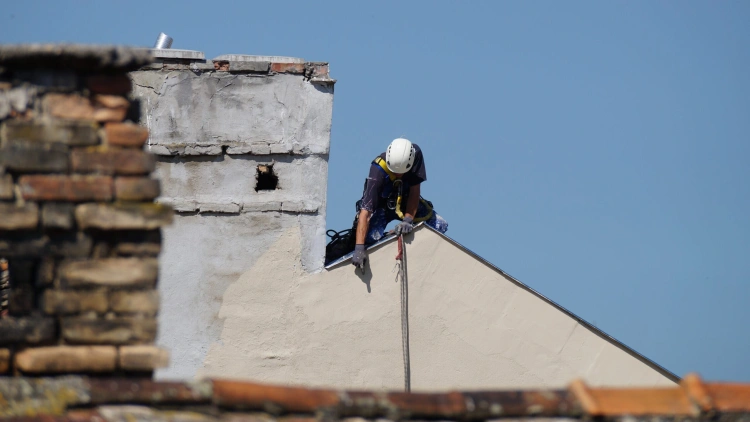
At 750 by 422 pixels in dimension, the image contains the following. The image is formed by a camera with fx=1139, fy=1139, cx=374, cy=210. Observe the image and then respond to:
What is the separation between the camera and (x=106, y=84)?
196 inches

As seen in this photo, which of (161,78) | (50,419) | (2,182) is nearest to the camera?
(50,419)

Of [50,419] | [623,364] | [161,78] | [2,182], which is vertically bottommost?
[623,364]

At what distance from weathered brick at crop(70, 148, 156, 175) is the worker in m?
6.53

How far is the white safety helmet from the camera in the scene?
455 inches

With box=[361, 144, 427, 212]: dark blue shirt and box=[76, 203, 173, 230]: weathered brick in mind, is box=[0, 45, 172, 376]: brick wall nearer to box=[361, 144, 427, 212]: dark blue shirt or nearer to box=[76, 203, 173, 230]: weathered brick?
box=[76, 203, 173, 230]: weathered brick

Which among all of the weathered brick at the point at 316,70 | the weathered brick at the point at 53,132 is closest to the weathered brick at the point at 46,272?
the weathered brick at the point at 53,132

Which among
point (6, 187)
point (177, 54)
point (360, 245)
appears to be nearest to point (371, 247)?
point (360, 245)

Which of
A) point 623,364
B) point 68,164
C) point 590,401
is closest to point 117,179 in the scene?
point 68,164

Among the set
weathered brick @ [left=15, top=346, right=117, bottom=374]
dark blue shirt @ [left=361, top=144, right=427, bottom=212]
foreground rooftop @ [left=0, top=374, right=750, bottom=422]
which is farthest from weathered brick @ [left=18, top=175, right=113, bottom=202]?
dark blue shirt @ [left=361, top=144, right=427, bottom=212]

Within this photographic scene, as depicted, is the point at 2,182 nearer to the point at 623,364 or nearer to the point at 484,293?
the point at 484,293

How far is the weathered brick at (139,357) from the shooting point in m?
4.86

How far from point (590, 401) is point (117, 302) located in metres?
2.08

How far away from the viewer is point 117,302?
16.1 feet

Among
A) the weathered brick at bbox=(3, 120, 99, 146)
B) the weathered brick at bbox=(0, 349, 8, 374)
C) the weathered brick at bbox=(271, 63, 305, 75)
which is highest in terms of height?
the weathered brick at bbox=(271, 63, 305, 75)
